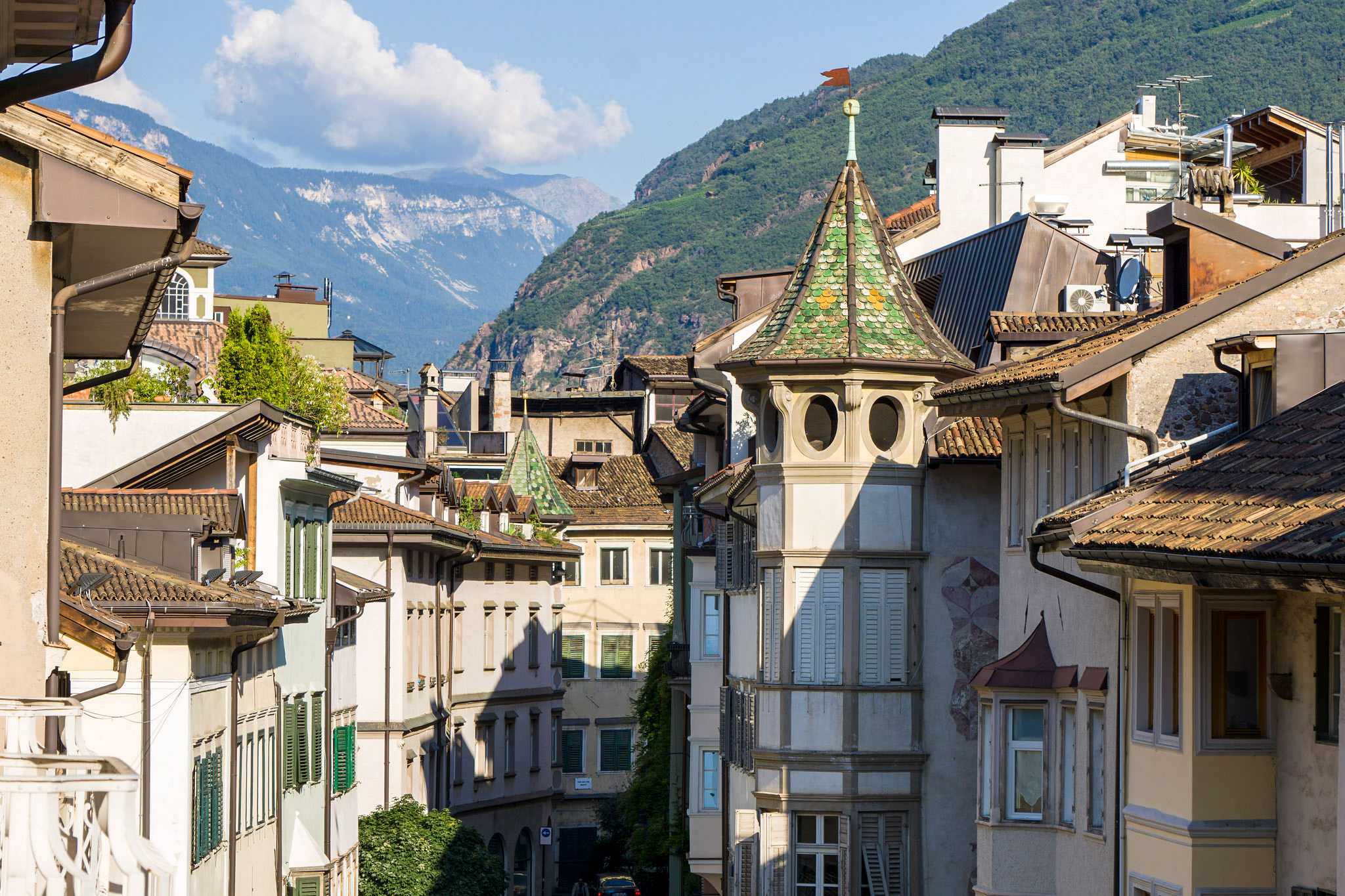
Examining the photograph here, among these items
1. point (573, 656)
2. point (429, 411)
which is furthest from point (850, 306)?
point (429, 411)

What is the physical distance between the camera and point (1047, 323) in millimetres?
32906

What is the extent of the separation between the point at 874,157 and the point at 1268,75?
37.5 m

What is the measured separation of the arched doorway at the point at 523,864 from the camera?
2694 inches

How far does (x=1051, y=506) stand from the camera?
82.5 feet

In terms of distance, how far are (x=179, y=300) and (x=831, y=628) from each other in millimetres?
53904

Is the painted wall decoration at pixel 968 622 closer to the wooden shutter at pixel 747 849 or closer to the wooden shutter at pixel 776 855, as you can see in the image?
the wooden shutter at pixel 776 855

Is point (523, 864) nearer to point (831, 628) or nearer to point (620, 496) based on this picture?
point (620, 496)

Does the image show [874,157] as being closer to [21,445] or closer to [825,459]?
[825,459]

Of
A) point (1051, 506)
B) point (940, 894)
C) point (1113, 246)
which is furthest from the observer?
point (1113, 246)

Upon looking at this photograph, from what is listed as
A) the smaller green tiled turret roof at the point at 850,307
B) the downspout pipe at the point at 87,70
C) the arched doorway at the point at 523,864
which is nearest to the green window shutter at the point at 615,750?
the arched doorway at the point at 523,864

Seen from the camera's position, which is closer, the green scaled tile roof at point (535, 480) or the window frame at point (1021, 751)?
the window frame at point (1021, 751)

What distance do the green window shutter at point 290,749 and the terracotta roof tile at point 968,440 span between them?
11.7 meters

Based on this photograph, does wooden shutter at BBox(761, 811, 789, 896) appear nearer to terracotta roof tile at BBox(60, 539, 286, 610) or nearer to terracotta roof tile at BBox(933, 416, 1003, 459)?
terracotta roof tile at BBox(933, 416, 1003, 459)

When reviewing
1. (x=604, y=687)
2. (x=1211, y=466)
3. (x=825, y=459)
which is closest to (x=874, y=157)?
(x=604, y=687)
